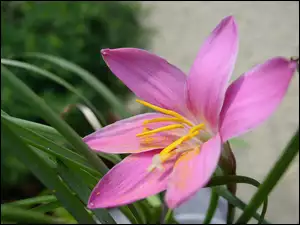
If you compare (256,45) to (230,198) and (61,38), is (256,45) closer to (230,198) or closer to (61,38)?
(61,38)

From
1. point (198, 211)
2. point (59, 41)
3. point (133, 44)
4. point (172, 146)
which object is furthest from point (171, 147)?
point (133, 44)

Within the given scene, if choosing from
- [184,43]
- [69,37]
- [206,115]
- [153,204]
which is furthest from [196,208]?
[184,43]

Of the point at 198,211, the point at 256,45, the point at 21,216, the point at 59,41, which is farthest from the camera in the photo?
the point at 256,45

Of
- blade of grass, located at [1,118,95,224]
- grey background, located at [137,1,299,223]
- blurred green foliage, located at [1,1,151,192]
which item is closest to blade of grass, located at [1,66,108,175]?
blade of grass, located at [1,118,95,224]

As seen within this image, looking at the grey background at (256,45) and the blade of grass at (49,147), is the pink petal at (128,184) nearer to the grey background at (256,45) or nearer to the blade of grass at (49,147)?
the blade of grass at (49,147)

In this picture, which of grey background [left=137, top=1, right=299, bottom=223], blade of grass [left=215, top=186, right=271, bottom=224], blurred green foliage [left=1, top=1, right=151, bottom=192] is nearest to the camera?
blade of grass [left=215, top=186, right=271, bottom=224]

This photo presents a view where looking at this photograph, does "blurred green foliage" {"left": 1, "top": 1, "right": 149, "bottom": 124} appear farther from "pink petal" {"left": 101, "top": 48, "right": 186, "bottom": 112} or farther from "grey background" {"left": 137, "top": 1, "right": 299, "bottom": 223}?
"pink petal" {"left": 101, "top": 48, "right": 186, "bottom": 112}

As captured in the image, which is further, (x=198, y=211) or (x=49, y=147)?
(x=198, y=211)
